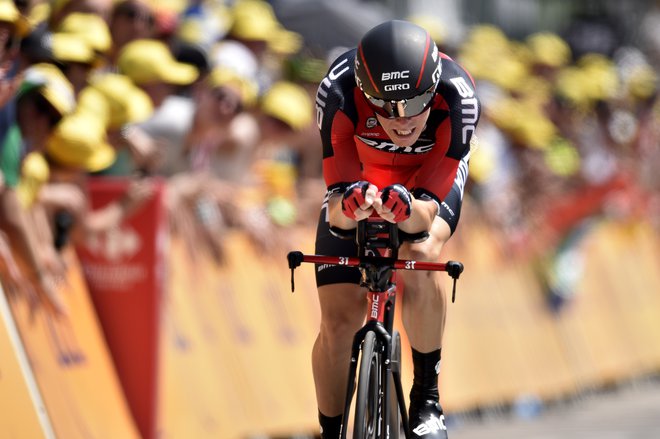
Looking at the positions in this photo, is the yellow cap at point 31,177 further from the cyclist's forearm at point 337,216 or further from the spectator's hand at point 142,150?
the cyclist's forearm at point 337,216

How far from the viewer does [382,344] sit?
6191 mm

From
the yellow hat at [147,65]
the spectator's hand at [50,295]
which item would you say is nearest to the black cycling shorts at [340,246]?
the spectator's hand at [50,295]

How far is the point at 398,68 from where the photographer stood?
5.86 m

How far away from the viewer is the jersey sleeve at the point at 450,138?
6285 mm

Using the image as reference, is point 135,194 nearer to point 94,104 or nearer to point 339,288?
point 94,104

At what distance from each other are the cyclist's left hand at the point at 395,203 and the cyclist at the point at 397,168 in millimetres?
10

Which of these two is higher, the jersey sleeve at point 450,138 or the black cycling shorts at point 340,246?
the jersey sleeve at point 450,138

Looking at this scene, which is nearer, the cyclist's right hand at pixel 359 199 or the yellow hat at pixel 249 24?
the cyclist's right hand at pixel 359 199

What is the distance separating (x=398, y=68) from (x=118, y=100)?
3239 millimetres

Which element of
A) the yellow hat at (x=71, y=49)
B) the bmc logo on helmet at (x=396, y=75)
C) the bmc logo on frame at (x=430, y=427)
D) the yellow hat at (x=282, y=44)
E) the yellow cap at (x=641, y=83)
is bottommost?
the bmc logo on frame at (x=430, y=427)

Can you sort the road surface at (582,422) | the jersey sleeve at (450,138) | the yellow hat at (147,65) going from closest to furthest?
the jersey sleeve at (450,138) → the yellow hat at (147,65) → the road surface at (582,422)

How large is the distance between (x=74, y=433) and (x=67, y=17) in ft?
10.0

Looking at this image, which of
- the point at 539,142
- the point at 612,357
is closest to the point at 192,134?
the point at 539,142

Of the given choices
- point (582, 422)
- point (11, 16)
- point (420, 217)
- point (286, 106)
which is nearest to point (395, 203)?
point (420, 217)
